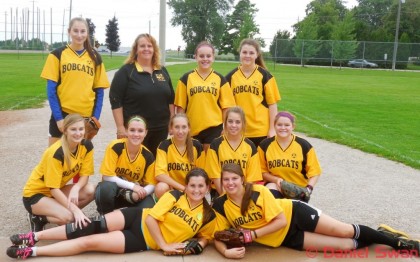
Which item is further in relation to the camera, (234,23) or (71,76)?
(234,23)

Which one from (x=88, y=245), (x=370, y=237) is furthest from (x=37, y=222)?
(x=370, y=237)

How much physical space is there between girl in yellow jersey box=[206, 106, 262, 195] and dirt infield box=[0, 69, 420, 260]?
4.41 ft

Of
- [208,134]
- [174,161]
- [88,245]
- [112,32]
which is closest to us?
[88,245]

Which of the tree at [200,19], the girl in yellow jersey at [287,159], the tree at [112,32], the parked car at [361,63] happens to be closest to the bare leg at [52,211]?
the girl in yellow jersey at [287,159]

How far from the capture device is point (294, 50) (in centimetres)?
4581

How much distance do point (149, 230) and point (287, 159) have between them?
A: 1620 mm

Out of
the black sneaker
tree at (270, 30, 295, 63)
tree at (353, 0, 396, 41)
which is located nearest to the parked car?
tree at (270, 30, 295, 63)

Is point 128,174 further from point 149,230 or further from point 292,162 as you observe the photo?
point 292,162

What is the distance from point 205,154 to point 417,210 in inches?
105

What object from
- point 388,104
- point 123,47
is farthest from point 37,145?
point 123,47

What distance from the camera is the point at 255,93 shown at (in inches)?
207

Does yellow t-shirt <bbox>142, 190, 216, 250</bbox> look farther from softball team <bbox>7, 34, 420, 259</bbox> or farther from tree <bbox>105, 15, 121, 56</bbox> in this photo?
tree <bbox>105, 15, 121, 56</bbox>

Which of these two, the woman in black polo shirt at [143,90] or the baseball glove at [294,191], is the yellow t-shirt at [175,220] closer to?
the baseball glove at [294,191]

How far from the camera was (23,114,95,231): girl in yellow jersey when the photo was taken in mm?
4332
